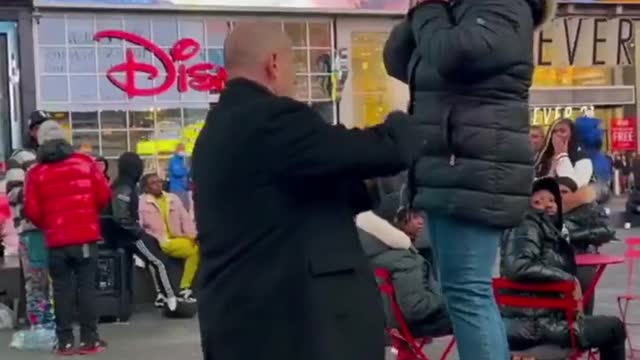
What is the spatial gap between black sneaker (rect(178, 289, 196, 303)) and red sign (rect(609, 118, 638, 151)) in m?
14.1

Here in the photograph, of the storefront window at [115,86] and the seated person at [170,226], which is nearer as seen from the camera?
the seated person at [170,226]

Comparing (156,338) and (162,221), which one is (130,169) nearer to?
(162,221)

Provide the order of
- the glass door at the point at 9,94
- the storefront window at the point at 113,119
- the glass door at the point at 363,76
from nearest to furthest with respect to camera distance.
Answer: the glass door at the point at 9,94 < the storefront window at the point at 113,119 < the glass door at the point at 363,76

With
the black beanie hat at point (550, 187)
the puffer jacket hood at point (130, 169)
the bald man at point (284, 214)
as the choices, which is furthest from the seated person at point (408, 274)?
the puffer jacket hood at point (130, 169)

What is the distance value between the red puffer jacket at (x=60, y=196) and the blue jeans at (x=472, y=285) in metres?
4.80

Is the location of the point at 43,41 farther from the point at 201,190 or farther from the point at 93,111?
the point at 201,190

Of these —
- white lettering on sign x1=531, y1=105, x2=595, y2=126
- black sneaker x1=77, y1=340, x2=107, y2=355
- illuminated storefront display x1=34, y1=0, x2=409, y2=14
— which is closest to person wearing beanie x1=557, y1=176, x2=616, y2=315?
black sneaker x1=77, y1=340, x2=107, y2=355

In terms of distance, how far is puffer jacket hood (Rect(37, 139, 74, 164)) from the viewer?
8797 millimetres

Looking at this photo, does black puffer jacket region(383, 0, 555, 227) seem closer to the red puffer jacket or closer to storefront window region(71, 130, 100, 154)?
the red puffer jacket

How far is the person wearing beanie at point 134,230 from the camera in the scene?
1023 cm

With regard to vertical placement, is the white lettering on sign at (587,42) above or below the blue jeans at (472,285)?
above

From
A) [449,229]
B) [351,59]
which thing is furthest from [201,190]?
[351,59]

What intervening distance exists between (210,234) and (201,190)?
0.14 m

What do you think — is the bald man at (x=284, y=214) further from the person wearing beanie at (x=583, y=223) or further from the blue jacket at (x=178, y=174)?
the blue jacket at (x=178, y=174)
